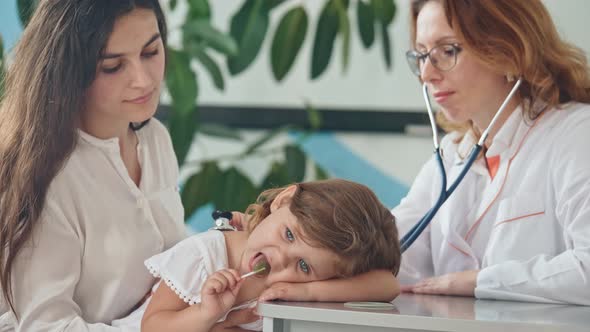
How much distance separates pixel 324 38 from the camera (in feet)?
11.2

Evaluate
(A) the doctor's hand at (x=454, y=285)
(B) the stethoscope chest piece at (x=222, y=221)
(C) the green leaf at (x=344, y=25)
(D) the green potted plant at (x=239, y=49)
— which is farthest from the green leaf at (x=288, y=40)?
(A) the doctor's hand at (x=454, y=285)

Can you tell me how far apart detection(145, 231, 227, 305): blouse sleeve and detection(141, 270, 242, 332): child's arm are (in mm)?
51

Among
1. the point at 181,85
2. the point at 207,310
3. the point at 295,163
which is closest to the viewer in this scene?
the point at 207,310

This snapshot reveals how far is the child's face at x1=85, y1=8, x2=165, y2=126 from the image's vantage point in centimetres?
182

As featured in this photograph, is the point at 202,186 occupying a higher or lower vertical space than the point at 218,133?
lower

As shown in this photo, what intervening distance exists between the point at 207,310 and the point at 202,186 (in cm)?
192

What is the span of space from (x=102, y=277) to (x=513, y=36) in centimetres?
103

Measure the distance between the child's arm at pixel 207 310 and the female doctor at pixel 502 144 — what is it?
476mm

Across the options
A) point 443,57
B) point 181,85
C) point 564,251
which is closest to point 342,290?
point 564,251

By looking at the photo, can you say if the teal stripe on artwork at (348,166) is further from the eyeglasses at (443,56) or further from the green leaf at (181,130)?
the eyeglasses at (443,56)

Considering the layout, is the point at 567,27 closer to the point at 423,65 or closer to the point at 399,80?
the point at 399,80

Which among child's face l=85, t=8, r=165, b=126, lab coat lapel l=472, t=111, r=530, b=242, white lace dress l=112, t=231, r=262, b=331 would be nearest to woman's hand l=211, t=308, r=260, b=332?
white lace dress l=112, t=231, r=262, b=331

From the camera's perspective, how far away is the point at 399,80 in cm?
388

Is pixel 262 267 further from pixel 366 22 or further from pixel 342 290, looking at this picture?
pixel 366 22
